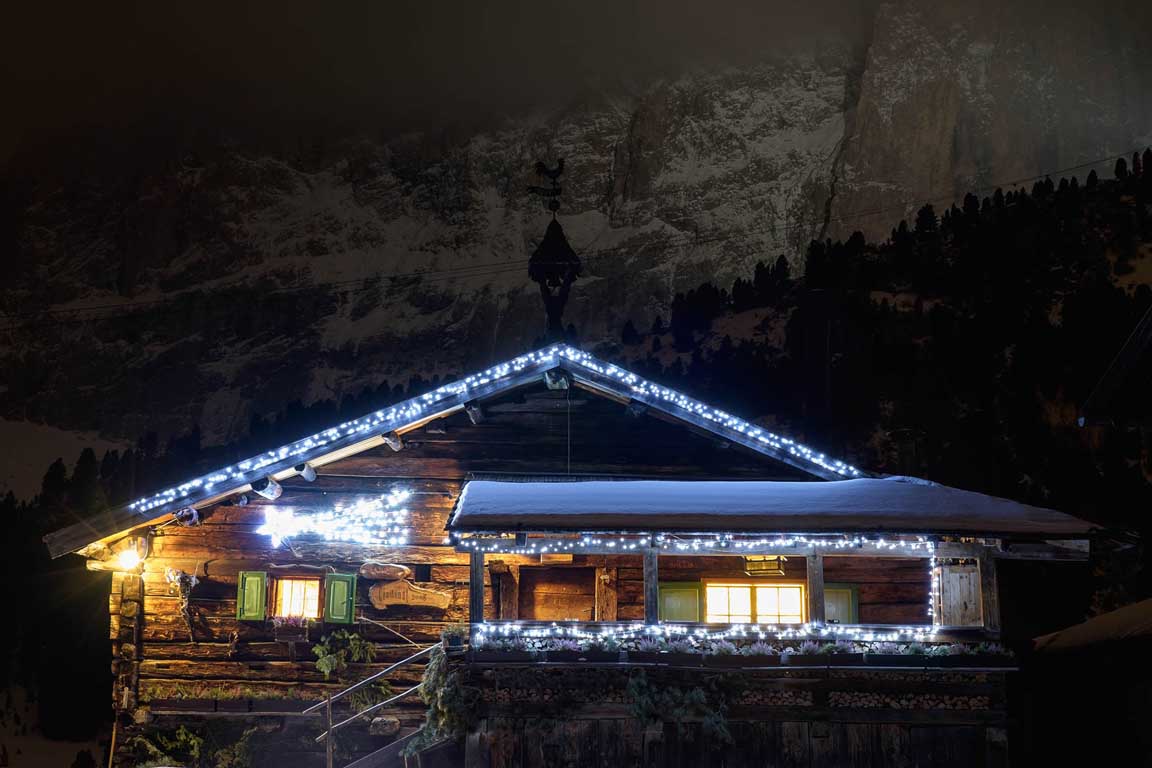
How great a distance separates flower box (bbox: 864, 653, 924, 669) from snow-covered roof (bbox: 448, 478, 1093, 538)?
1.80 metres

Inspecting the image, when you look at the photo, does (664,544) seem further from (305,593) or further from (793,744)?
(305,593)

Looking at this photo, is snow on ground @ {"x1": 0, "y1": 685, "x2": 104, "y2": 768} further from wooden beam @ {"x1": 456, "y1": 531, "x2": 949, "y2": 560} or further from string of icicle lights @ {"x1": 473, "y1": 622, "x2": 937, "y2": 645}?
wooden beam @ {"x1": 456, "y1": 531, "x2": 949, "y2": 560}

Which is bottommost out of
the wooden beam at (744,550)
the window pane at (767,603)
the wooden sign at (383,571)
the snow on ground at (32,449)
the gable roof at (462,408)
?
the window pane at (767,603)

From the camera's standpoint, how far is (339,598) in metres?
18.0

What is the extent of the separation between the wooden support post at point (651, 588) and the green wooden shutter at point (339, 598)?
213 inches

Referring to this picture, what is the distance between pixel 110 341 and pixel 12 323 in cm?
2151

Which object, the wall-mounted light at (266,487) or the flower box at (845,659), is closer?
the flower box at (845,659)

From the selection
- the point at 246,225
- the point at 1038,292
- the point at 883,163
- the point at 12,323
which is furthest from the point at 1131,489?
the point at 12,323

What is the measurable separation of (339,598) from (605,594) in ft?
15.7

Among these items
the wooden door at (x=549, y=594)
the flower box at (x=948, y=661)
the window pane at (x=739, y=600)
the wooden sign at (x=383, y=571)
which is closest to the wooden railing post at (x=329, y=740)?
the wooden sign at (x=383, y=571)

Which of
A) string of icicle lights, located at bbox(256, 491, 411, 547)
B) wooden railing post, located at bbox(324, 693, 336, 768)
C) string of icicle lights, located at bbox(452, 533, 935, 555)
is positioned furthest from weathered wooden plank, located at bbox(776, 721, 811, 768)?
string of icicle lights, located at bbox(256, 491, 411, 547)

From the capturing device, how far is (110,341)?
175m

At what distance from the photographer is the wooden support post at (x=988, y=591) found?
15305 mm

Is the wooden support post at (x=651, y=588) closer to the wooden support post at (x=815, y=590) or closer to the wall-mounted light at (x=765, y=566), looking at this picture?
the wooden support post at (x=815, y=590)
